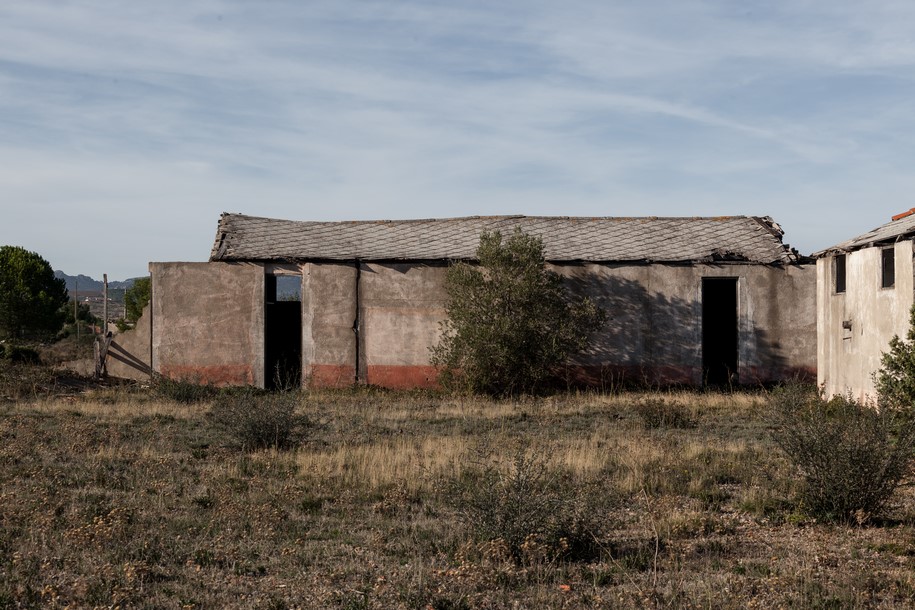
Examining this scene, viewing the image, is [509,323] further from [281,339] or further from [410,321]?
[281,339]

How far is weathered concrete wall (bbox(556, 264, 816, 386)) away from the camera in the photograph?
68.6 ft

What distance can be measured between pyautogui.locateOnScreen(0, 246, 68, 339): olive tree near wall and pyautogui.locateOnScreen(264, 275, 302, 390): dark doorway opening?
21.1 m

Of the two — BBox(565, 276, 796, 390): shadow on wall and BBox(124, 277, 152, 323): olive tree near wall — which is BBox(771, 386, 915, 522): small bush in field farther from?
BBox(124, 277, 152, 323): olive tree near wall

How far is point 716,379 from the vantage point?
72.1 feet

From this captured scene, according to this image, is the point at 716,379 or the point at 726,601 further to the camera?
the point at 716,379

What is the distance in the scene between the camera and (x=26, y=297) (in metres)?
39.0

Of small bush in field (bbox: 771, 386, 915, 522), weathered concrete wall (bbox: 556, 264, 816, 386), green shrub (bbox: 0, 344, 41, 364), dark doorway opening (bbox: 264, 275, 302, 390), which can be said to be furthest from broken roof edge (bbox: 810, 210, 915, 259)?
green shrub (bbox: 0, 344, 41, 364)

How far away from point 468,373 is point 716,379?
653cm

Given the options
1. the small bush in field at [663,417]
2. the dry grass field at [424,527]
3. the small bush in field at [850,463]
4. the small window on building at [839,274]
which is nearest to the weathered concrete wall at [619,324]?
the small window on building at [839,274]

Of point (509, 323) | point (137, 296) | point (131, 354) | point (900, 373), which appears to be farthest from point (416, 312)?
point (137, 296)

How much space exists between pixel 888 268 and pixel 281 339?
14290 millimetres

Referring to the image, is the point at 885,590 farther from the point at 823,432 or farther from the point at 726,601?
the point at 823,432

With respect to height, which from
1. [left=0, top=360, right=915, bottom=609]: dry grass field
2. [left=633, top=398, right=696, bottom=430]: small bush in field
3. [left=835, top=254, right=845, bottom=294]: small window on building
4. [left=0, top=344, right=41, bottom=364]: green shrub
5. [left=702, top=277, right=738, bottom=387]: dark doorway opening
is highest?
[left=835, top=254, right=845, bottom=294]: small window on building

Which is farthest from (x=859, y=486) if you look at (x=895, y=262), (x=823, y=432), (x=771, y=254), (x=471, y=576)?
(x=771, y=254)
